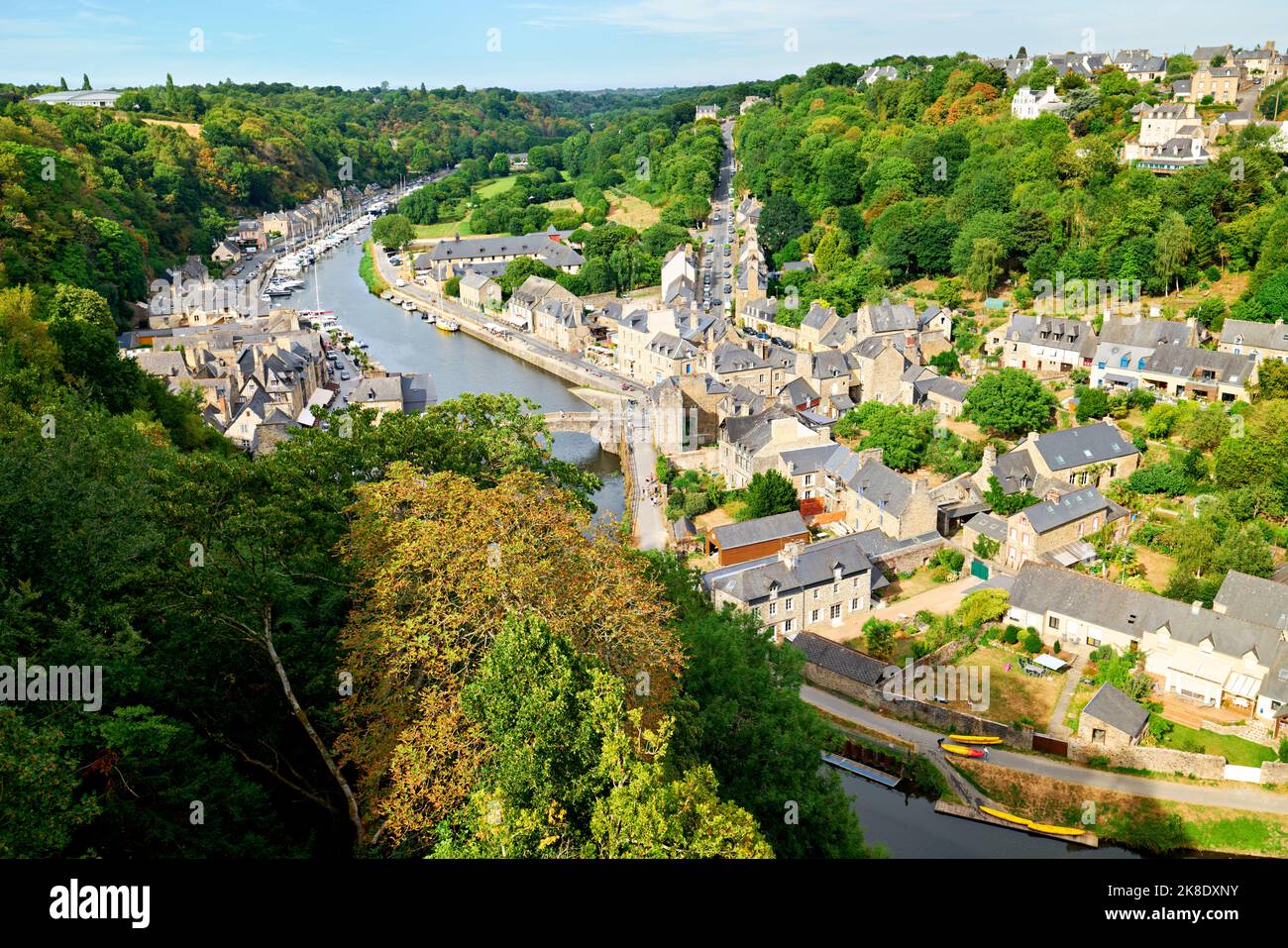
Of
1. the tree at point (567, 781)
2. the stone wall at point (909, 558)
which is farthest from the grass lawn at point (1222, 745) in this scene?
the tree at point (567, 781)

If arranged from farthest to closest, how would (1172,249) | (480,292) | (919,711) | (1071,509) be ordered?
(480,292) → (1172,249) → (1071,509) → (919,711)

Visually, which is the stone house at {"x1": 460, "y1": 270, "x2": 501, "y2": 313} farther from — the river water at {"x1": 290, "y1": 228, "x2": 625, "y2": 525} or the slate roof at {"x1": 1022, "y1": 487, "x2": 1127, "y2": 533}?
the slate roof at {"x1": 1022, "y1": 487, "x2": 1127, "y2": 533}

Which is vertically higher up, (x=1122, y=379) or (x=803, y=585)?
(x=1122, y=379)

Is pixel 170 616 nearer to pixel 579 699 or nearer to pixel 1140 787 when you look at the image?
pixel 579 699

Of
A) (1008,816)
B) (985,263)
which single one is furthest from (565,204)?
(1008,816)

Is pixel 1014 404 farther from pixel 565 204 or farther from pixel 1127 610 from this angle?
pixel 565 204

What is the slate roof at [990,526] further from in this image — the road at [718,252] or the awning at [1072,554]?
the road at [718,252]

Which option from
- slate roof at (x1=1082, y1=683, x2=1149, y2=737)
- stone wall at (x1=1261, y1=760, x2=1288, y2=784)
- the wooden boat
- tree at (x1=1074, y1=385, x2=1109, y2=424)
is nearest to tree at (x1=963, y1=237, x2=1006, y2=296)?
tree at (x1=1074, y1=385, x2=1109, y2=424)
